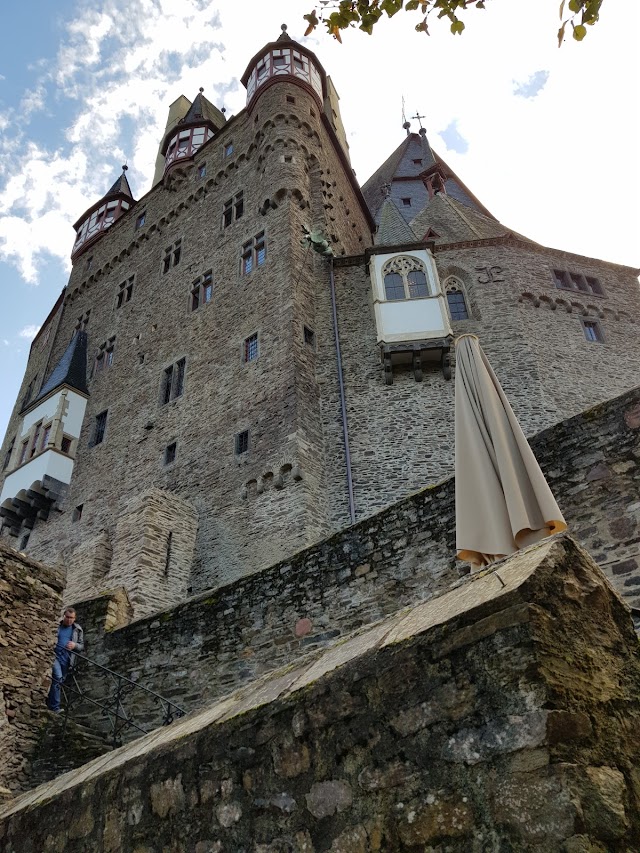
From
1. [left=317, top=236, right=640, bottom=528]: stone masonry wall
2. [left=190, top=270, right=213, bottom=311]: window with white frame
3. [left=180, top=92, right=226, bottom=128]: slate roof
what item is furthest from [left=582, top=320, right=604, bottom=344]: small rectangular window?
[left=180, top=92, right=226, bottom=128]: slate roof

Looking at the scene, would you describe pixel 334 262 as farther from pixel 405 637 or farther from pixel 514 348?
pixel 405 637

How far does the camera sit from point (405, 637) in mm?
2883

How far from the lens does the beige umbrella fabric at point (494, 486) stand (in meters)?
4.86

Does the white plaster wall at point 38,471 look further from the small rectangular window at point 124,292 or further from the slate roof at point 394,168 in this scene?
the slate roof at point 394,168

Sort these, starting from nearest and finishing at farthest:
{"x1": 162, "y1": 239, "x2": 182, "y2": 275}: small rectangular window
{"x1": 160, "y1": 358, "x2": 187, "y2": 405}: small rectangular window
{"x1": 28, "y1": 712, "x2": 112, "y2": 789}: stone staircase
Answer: {"x1": 28, "y1": 712, "x2": 112, "y2": 789}: stone staircase, {"x1": 160, "y1": 358, "x2": 187, "y2": 405}: small rectangular window, {"x1": 162, "y1": 239, "x2": 182, "y2": 275}: small rectangular window

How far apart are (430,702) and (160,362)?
21.4 metres

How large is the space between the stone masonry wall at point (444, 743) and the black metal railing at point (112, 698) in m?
5.35

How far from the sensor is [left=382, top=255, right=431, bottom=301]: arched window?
19.2m

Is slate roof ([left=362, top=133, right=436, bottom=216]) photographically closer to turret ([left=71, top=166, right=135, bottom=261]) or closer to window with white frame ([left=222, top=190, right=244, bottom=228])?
window with white frame ([left=222, top=190, right=244, bottom=228])

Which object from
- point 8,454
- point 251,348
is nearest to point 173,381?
point 251,348

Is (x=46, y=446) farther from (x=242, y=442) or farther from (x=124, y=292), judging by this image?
(x=242, y=442)

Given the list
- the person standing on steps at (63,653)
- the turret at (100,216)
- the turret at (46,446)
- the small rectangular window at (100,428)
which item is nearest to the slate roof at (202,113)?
the turret at (100,216)

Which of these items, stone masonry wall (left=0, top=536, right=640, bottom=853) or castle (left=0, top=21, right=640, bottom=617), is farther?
castle (left=0, top=21, right=640, bottom=617)

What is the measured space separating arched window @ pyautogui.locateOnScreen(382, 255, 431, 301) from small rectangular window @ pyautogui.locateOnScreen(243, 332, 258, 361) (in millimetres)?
4149
